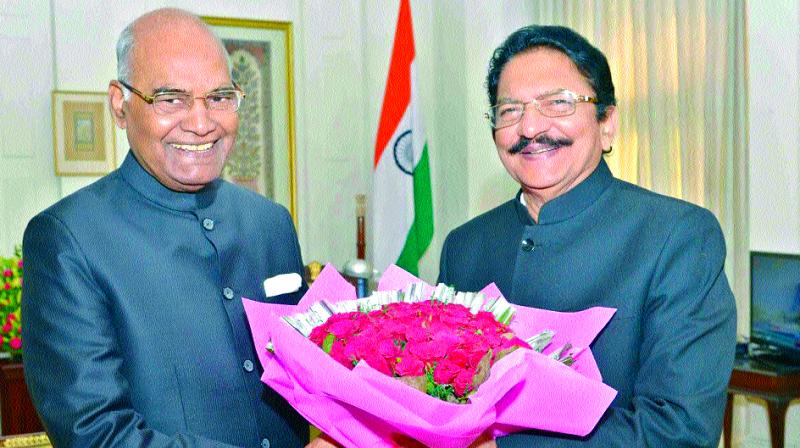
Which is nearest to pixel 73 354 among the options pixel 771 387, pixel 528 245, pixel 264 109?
pixel 528 245

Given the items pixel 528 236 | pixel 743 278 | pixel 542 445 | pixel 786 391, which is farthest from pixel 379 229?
pixel 542 445

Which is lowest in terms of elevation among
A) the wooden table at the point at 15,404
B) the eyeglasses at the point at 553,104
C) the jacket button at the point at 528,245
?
the wooden table at the point at 15,404

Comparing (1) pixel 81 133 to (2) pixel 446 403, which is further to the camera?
(1) pixel 81 133

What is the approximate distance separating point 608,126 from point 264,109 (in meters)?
4.82

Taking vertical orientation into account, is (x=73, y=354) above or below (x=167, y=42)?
below

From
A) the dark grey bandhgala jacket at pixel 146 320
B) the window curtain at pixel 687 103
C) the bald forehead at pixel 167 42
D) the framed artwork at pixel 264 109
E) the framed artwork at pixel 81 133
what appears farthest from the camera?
the framed artwork at pixel 264 109

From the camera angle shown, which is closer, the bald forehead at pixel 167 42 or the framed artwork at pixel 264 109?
the bald forehead at pixel 167 42

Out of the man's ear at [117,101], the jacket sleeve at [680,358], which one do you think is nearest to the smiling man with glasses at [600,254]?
the jacket sleeve at [680,358]

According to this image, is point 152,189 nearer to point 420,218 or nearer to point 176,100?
point 176,100

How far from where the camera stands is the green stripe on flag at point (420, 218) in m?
6.28

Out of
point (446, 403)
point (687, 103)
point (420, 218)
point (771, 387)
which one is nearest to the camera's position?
point (446, 403)

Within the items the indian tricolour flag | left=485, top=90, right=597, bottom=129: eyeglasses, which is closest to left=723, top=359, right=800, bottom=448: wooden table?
the indian tricolour flag

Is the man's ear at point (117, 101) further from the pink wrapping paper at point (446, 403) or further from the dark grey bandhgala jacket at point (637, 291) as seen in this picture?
the dark grey bandhgala jacket at point (637, 291)

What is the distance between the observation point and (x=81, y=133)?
5.97 m
